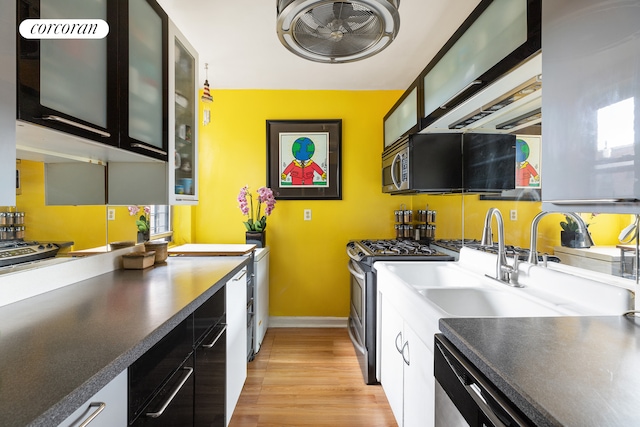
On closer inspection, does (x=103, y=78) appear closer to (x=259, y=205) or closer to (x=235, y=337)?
(x=235, y=337)

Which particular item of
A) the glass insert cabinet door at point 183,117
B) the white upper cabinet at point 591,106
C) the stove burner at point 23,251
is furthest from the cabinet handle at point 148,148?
the white upper cabinet at point 591,106

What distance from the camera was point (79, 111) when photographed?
1.11m

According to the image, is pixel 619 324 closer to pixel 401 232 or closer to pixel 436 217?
pixel 436 217

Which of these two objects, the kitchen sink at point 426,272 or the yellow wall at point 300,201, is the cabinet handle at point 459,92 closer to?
the kitchen sink at point 426,272

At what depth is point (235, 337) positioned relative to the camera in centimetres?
181

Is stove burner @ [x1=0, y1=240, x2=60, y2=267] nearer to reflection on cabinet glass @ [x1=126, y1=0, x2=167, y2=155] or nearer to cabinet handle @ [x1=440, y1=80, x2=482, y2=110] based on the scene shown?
reflection on cabinet glass @ [x1=126, y1=0, x2=167, y2=155]

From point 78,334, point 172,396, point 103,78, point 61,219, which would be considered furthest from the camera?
point 61,219

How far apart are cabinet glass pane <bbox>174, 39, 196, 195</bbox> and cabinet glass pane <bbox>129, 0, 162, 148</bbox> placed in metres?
0.23

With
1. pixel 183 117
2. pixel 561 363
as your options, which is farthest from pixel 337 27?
pixel 561 363

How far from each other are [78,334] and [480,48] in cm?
178

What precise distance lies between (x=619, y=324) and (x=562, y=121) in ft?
1.95

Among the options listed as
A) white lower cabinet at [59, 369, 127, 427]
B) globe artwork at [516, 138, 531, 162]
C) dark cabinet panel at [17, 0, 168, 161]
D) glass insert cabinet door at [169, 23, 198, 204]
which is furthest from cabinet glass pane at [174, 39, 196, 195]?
globe artwork at [516, 138, 531, 162]

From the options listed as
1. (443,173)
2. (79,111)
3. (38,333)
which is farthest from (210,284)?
(443,173)

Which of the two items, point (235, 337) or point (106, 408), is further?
point (235, 337)
